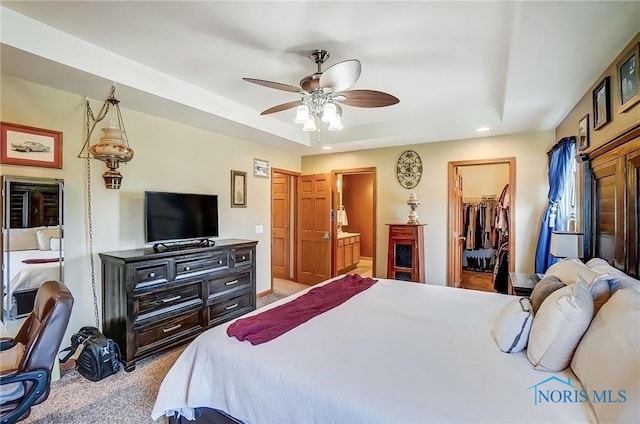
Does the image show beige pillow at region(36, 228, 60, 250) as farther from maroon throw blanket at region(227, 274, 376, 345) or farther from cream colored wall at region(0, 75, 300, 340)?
maroon throw blanket at region(227, 274, 376, 345)

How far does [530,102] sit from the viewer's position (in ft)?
9.89

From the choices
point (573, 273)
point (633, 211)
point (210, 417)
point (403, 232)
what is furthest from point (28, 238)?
point (633, 211)

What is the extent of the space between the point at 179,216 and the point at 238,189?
3.91 feet

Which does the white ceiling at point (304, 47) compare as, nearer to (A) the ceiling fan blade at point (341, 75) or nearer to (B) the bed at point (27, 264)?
(A) the ceiling fan blade at point (341, 75)

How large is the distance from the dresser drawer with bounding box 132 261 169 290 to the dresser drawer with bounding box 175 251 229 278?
0.13 m

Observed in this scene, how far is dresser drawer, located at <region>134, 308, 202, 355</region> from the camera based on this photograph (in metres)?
2.79

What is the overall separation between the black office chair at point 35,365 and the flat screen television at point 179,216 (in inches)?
56.9

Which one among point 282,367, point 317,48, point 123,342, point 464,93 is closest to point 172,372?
point 282,367

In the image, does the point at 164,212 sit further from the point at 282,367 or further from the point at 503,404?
the point at 503,404

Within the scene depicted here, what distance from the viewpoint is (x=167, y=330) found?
2988 millimetres

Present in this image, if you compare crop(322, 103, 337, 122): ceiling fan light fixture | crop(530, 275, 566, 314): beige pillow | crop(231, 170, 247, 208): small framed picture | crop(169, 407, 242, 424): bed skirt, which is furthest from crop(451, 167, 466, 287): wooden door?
Result: crop(169, 407, 242, 424): bed skirt

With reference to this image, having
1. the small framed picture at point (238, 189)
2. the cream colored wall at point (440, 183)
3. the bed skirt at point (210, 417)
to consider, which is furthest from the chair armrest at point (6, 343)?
the cream colored wall at point (440, 183)

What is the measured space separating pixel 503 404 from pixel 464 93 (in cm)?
313

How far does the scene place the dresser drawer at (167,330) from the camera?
2787 millimetres
